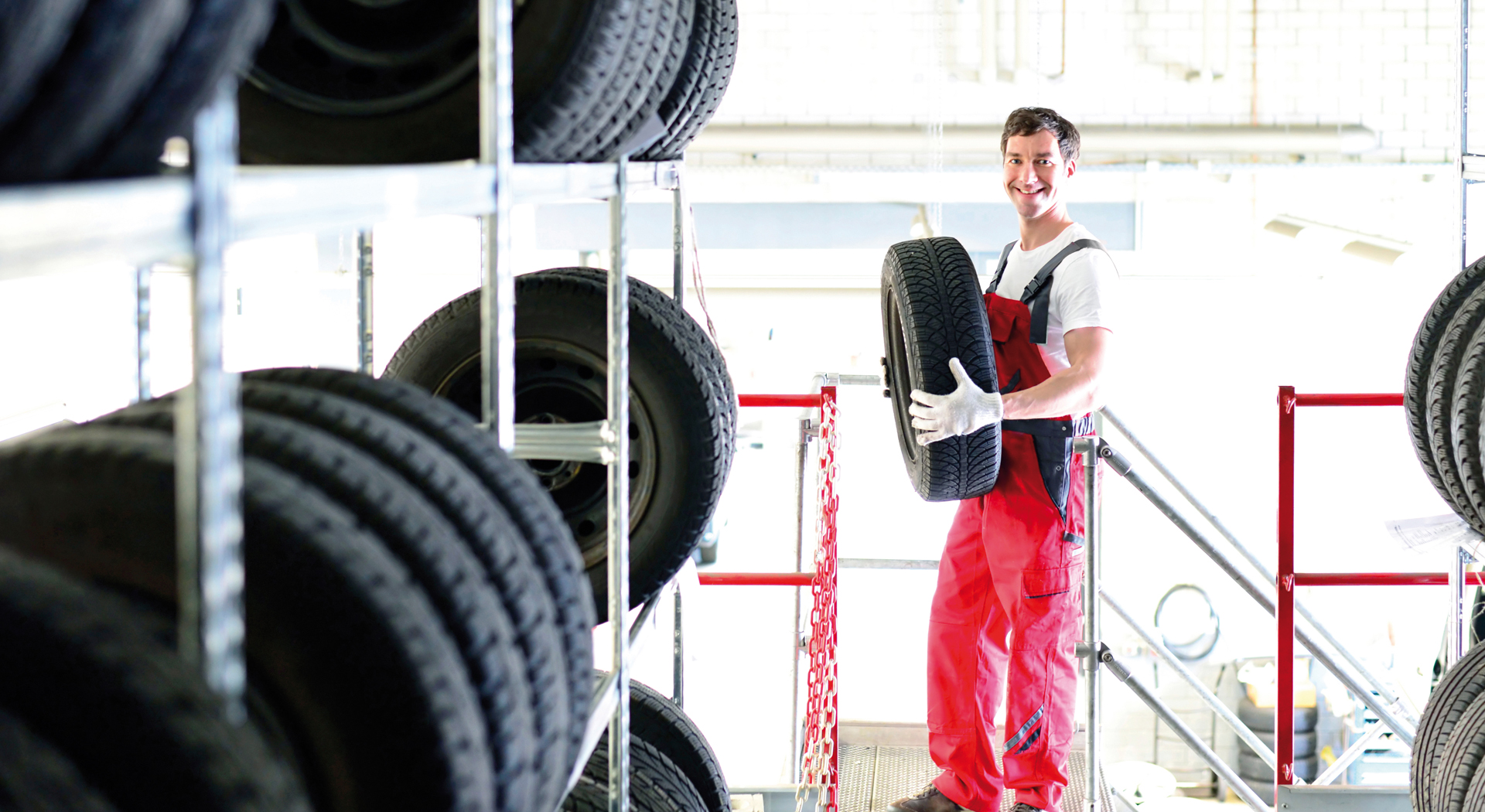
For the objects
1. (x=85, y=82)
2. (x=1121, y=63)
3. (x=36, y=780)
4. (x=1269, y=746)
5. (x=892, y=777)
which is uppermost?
(x=1121, y=63)

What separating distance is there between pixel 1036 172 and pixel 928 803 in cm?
158

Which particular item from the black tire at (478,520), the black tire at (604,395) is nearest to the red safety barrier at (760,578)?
the black tire at (604,395)

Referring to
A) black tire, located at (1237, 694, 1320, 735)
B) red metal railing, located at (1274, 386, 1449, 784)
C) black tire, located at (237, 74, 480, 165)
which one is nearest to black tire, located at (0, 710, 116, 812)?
black tire, located at (237, 74, 480, 165)

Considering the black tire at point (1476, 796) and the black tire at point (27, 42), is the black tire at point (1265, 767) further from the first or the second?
the black tire at point (27, 42)

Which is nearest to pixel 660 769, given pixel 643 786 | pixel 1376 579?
pixel 643 786

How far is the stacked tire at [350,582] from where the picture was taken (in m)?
0.84

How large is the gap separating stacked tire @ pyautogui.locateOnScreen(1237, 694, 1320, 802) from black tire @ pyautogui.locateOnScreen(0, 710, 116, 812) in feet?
22.6

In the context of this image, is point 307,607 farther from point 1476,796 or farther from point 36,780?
point 1476,796

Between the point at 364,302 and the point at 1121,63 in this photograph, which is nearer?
the point at 364,302

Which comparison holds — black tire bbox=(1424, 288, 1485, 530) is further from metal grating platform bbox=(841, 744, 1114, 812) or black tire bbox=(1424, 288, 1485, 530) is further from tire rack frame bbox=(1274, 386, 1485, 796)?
metal grating platform bbox=(841, 744, 1114, 812)

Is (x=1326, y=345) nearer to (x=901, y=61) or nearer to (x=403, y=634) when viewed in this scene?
(x=901, y=61)

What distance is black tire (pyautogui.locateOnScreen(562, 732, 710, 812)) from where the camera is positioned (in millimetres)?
1988

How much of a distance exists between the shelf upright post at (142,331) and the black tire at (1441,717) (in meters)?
2.37

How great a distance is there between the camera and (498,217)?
4.31ft
